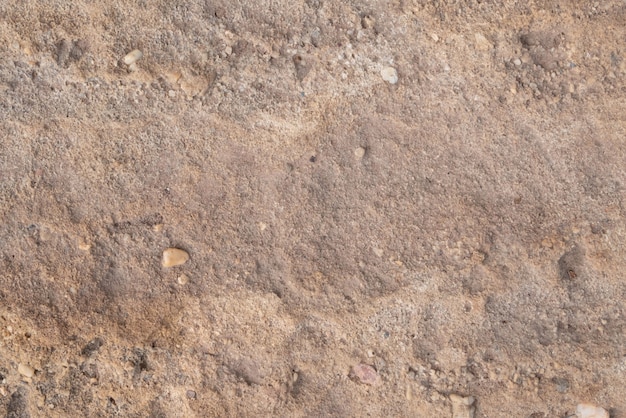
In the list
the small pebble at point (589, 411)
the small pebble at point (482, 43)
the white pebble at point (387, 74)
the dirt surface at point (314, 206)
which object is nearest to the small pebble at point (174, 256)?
the dirt surface at point (314, 206)

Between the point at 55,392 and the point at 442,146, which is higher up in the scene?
the point at 442,146

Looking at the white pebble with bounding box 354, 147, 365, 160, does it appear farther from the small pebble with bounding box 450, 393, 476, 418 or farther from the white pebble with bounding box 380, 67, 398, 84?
the small pebble with bounding box 450, 393, 476, 418

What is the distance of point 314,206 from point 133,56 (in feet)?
2.75

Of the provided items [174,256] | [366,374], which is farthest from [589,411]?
[174,256]

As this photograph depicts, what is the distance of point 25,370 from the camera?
2051mm

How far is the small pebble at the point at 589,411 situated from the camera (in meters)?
2.02

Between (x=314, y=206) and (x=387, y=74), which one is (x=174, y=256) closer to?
(x=314, y=206)

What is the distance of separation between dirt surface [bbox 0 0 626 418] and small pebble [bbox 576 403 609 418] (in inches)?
1.1

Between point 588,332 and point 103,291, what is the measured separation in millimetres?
1744

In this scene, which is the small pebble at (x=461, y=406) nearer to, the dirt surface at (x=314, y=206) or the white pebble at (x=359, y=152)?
the dirt surface at (x=314, y=206)

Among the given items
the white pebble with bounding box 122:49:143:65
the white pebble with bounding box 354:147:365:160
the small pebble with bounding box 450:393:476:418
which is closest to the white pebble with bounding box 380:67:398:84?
the white pebble with bounding box 354:147:365:160

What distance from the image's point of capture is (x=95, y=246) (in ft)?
6.78

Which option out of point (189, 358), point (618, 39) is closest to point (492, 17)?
point (618, 39)

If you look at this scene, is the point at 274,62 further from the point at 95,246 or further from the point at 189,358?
the point at 189,358
